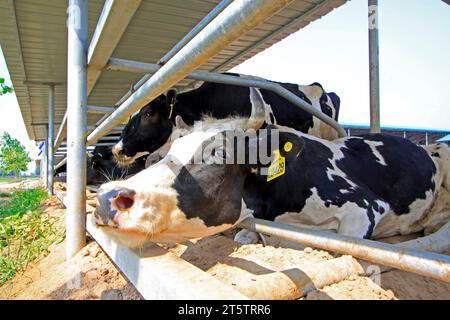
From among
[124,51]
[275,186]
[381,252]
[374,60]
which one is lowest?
[381,252]

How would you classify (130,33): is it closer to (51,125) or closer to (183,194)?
(183,194)

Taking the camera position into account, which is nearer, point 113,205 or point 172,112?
point 113,205

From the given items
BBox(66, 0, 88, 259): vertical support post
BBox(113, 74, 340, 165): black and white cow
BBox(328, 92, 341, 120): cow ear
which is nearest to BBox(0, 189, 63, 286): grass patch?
BBox(66, 0, 88, 259): vertical support post

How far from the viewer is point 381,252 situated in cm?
135

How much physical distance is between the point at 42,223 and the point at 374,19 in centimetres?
508

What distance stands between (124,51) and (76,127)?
130 inches

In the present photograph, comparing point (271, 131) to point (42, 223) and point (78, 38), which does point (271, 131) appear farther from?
point (42, 223)

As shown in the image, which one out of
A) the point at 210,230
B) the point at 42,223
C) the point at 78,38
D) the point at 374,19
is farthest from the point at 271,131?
the point at 374,19

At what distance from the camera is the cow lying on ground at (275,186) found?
1.76 meters

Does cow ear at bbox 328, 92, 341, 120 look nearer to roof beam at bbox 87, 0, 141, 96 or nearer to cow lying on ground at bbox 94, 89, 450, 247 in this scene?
cow lying on ground at bbox 94, 89, 450, 247

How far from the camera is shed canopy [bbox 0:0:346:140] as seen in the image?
3895 mm

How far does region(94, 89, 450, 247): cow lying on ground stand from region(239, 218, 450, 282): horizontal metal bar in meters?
0.54

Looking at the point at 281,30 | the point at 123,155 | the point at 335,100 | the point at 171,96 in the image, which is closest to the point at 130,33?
the point at 171,96
